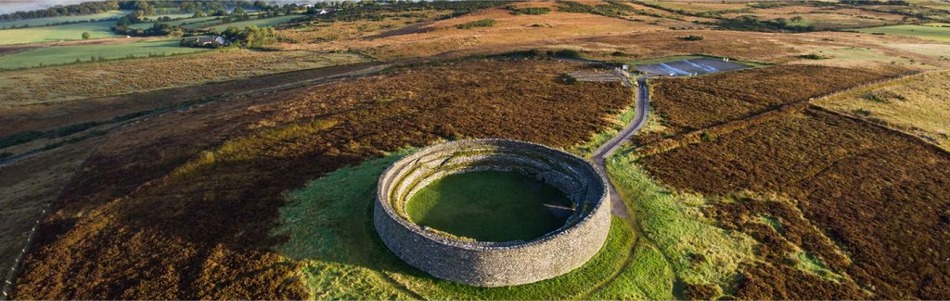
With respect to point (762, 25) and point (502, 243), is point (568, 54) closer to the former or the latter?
point (502, 243)

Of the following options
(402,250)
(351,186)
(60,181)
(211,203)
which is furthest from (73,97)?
(402,250)

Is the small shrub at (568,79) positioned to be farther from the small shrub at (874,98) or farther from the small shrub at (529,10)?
the small shrub at (529,10)

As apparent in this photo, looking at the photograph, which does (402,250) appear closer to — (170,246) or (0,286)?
(170,246)

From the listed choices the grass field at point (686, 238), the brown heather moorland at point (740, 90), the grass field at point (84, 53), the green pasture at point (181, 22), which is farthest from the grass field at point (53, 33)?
the grass field at point (686, 238)

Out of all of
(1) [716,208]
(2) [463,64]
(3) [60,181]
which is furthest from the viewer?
(2) [463,64]

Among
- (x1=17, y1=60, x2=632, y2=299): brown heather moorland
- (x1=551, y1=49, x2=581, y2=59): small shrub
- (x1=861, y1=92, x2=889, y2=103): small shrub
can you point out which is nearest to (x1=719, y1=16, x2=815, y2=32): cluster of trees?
(x1=551, y1=49, x2=581, y2=59): small shrub

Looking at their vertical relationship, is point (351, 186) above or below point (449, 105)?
below
